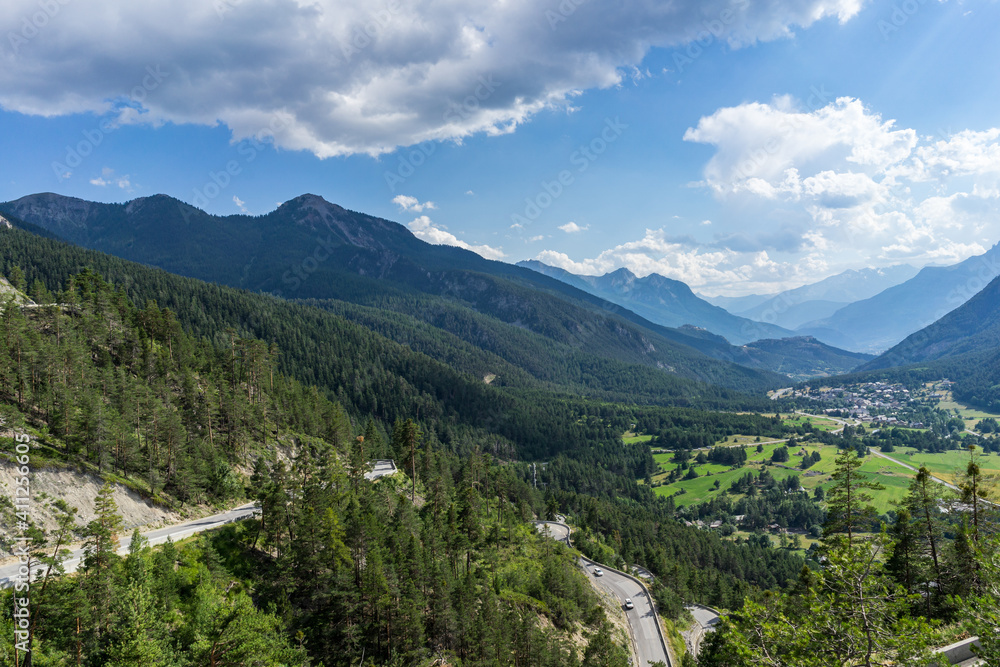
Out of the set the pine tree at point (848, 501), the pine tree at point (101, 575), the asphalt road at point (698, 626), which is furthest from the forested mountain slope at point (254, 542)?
the pine tree at point (848, 501)

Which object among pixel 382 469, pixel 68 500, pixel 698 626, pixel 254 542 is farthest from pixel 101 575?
pixel 698 626

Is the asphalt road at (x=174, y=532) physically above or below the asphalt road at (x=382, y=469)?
above

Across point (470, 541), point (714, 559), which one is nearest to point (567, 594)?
point (470, 541)

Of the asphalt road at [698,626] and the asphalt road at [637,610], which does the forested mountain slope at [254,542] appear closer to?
the asphalt road at [637,610]

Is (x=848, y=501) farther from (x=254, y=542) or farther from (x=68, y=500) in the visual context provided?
(x=68, y=500)

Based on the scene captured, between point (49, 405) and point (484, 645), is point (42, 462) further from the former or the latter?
point (484, 645)

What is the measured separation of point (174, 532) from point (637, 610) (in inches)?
2564

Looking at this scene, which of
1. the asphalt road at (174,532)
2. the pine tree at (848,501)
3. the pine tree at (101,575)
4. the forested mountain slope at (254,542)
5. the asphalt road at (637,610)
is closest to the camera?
the pine tree at (101,575)

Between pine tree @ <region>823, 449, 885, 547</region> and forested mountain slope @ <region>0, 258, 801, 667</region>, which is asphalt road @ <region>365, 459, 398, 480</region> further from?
pine tree @ <region>823, 449, 885, 547</region>

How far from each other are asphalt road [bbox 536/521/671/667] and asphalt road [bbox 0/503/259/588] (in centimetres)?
4869

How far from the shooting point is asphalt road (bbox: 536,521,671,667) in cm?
6241

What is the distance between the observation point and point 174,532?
4397 centimetres

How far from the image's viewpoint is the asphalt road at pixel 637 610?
62.4 meters

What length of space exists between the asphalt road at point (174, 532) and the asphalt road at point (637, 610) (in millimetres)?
48686
